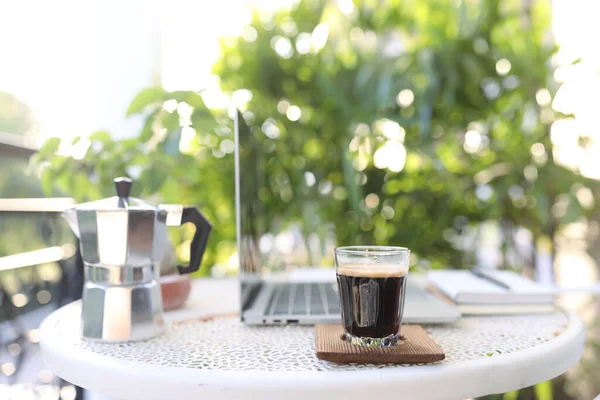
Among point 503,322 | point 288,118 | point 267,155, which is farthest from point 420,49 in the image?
point 503,322

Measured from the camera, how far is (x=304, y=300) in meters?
0.86

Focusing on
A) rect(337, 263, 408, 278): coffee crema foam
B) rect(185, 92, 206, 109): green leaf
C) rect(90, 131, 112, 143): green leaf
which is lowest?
rect(337, 263, 408, 278): coffee crema foam

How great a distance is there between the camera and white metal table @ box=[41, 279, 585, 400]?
483mm

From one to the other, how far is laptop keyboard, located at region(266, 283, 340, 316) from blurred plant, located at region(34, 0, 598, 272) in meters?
0.31

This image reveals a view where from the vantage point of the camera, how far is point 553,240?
1.55 metres

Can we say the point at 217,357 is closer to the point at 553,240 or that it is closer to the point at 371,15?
the point at 371,15

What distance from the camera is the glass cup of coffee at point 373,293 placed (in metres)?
0.56

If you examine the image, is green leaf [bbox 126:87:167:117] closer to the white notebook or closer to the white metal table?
the white metal table

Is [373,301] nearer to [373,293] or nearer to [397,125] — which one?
[373,293]

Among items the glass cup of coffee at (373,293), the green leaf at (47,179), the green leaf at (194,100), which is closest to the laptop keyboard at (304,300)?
the glass cup of coffee at (373,293)

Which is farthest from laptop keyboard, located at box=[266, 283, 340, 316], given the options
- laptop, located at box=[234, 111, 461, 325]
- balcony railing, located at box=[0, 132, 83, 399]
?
balcony railing, located at box=[0, 132, 83, 399]

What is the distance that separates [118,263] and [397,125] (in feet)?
3.34

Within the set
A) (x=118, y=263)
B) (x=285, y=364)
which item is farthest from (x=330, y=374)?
(x=118, y=263)

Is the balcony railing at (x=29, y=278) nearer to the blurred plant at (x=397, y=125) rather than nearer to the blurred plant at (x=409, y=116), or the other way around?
the blurred plant at (x=397, y=125)
